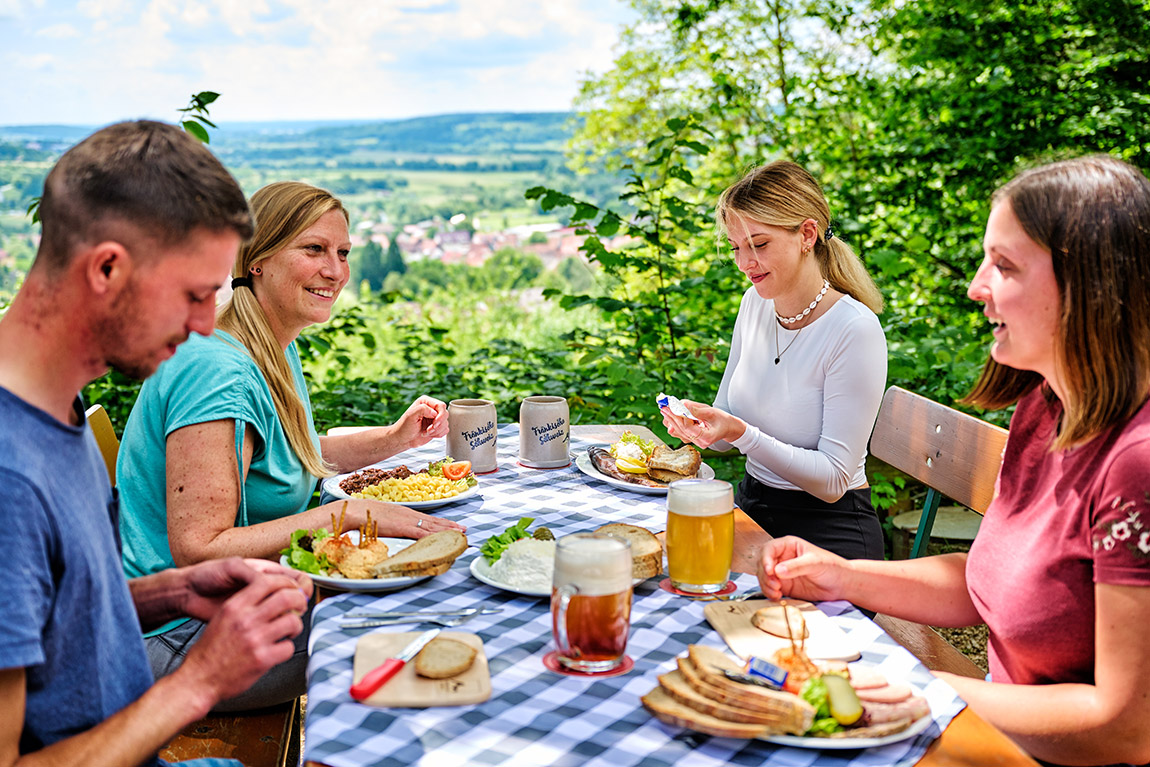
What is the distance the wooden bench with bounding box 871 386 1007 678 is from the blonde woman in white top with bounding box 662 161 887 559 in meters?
0.17

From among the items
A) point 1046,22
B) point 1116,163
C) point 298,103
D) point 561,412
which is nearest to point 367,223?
point 298,103

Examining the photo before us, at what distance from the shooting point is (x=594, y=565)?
1189 mm

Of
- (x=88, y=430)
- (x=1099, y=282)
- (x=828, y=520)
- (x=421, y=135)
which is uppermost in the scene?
(x=421, y=135)

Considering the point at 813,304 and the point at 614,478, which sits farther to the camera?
the point at 813,304

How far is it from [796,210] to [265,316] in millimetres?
1468

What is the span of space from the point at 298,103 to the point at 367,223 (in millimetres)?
2691

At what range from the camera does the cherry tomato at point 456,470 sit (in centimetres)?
213

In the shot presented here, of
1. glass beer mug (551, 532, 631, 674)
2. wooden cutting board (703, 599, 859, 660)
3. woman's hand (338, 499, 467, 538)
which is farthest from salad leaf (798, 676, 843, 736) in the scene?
woman's hand (338, 499, 467, 538)

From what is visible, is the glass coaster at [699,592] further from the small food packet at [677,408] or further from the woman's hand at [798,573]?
the small food packet at [677,408]

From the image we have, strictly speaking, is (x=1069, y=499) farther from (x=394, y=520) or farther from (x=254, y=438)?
(x=254, y=438)

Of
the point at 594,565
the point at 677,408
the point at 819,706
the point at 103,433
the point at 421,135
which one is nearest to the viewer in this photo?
the point at 819,706

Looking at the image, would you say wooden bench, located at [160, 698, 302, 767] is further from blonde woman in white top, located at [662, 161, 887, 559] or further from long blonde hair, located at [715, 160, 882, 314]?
long blonde hair, located at [715, 160, 882, 314]

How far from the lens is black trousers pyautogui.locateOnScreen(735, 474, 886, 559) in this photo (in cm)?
249

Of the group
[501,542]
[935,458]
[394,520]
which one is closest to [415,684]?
[501,542]
